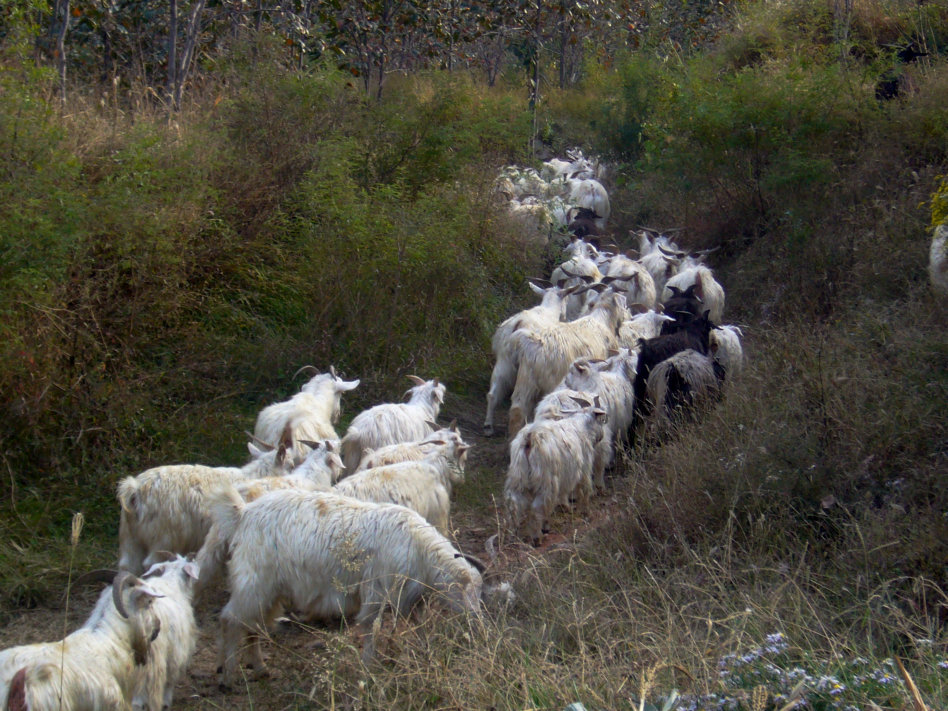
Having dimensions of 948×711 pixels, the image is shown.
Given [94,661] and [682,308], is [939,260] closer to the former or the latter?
[682,308]

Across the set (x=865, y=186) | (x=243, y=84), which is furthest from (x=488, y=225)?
(x=865, y=186)

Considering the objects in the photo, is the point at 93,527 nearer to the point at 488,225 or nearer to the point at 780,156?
the point at 488,225

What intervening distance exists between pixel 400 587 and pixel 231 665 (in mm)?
1053

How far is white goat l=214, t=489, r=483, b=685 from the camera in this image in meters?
4.64

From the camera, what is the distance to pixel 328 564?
476 centimetres

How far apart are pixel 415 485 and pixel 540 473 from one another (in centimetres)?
105

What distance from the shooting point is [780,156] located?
11.4 m

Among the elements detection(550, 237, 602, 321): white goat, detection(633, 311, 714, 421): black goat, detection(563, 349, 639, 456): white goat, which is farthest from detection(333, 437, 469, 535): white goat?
detection(550, 237, 602, 321): white goat

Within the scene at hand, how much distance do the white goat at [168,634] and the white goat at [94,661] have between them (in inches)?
2.3

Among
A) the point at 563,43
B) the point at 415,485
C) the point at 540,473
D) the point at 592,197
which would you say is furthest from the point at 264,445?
the point at 563,43

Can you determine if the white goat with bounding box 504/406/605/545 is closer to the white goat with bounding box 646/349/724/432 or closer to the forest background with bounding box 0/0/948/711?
the forest background with bounding box 0/0/948/711

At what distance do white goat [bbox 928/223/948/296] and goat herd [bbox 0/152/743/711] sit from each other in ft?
6.01

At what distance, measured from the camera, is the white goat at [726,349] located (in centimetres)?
853

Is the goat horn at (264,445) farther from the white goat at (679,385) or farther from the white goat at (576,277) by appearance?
the white goat at (576,277)
